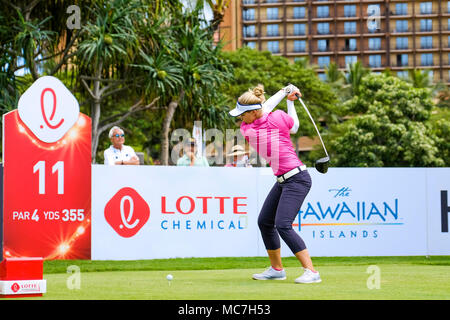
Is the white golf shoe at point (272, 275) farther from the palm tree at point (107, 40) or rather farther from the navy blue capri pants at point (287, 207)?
the palm tree at point (107, 40)

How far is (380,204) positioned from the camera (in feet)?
38.5

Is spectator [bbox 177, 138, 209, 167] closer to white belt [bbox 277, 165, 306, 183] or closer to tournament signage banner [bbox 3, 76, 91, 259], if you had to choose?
tournament signage banner [bbox 3, 76, 91, 259]

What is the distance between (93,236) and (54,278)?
355 cm

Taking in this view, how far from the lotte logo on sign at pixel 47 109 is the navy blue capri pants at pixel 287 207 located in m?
A: 4.73

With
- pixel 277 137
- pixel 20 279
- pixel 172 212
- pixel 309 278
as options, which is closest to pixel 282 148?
pixel 277 137

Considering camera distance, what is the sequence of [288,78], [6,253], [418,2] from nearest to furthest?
1. [6,253]
2. [288,78]
3. [418,2]

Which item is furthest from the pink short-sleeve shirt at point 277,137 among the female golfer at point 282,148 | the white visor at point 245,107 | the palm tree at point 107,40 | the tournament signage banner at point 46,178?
the palm tree at point 107,40

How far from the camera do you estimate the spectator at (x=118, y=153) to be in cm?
1119

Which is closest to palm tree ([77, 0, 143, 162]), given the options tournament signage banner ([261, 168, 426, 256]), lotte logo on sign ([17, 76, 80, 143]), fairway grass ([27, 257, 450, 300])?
lotte logo on sign ([17, 76, 80, 143])

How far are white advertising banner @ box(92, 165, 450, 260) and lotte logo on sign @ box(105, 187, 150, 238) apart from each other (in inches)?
0.6

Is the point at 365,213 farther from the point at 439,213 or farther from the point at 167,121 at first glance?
the point at 167,121

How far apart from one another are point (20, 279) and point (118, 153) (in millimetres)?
5915
